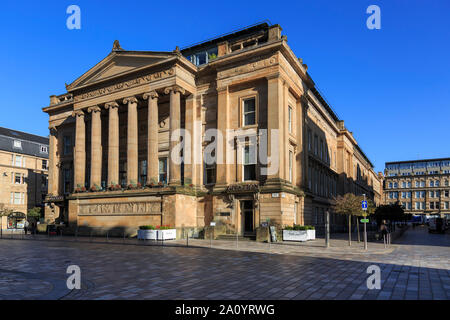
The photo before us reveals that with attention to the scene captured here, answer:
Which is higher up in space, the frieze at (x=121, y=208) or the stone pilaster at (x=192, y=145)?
the stone pilaster at (x=192, y=145)

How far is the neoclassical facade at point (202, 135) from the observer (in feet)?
97.2

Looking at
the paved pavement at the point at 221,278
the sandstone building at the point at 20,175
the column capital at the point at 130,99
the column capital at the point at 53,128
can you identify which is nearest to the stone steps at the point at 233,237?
the paved pavement at the point at 221,278

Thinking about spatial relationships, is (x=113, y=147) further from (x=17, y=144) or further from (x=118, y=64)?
(x=17, y=144)

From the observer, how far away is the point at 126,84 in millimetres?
35469

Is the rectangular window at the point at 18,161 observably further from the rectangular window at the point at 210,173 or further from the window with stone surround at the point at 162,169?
the rectangular window at the point at 210,173

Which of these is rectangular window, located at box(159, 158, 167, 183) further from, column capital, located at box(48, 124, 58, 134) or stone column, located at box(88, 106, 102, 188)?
column capital, located at box(48, 124, 58, 134)

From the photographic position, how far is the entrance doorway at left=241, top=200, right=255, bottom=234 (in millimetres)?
29962

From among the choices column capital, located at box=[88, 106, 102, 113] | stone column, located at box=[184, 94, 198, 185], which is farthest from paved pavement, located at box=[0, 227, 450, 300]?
column capital, located at box=[88, 106, 102, 113]

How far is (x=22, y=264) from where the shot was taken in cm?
1508

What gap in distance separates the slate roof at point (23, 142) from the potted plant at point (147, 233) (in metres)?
44.6

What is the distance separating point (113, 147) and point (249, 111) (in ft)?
46.0

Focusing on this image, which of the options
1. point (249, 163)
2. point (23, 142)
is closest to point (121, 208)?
point (249, 163)

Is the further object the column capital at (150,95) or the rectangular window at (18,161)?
the rectangular window at (18,161)
